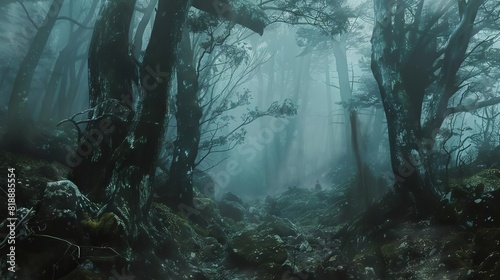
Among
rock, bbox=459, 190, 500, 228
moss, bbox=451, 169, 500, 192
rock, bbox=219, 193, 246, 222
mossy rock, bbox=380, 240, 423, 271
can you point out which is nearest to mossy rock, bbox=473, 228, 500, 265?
rock, bbox=459, 190, 500, 228

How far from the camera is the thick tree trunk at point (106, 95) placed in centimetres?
543

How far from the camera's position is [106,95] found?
560 centimetres

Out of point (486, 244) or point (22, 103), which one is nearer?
point (486, 244)

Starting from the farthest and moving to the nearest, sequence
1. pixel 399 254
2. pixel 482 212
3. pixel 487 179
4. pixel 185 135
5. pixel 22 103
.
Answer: pixel 22 103
pixel 185 135
pixel 487 179
pixel 399 254
pixel 482 212

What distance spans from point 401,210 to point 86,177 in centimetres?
615

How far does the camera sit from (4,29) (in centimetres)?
2598

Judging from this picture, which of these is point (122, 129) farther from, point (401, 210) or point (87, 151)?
point (401, 210)

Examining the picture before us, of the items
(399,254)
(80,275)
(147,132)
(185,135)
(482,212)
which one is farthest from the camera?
Result: (185,135)

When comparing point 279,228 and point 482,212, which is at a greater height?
point 482,212

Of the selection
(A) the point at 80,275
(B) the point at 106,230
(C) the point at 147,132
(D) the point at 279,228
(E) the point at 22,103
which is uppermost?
(E) the point at 22,103

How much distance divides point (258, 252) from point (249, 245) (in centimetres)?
46

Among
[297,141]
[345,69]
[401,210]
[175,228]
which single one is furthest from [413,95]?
[297,141]

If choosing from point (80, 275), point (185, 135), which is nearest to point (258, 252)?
point (80, 275)

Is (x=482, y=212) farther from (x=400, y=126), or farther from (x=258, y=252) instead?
(x=258, y=252)
